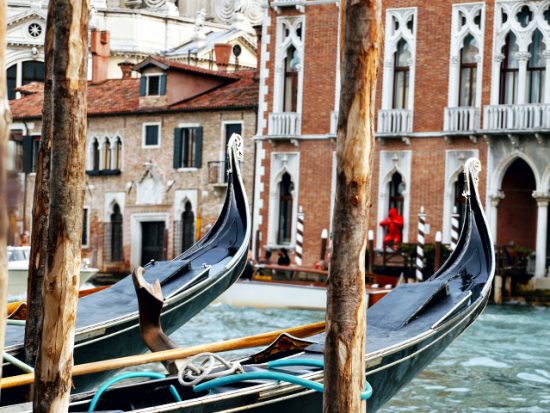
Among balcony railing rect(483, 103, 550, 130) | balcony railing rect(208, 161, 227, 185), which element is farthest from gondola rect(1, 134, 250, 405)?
balcony railing rect(208, 161, 227, 185)

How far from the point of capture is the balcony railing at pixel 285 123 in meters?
18.7

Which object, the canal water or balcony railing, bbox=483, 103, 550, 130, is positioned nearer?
the canal water

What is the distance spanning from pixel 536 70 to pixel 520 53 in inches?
12.3

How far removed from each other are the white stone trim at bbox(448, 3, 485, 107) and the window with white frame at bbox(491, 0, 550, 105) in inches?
8.0

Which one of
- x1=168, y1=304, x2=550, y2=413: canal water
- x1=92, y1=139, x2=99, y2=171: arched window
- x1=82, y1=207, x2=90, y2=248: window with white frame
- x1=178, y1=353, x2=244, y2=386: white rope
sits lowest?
x1=168, y1=304, x2=550, y2=413: canal water

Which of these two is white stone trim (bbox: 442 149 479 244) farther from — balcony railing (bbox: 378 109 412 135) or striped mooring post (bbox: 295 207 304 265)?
striped mooring post (bbox: 295 207 304 265)

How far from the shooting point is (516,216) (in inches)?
700

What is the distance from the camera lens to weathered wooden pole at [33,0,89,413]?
15.1 ft

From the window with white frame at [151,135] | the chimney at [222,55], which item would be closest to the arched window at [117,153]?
the window with white frame at [151,135]

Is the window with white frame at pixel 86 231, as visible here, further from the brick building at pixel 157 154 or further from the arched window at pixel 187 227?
the arched window at pixel 187 227

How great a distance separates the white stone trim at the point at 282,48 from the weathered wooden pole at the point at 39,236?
12.7 m

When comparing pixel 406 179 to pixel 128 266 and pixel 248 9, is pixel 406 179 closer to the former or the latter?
pixel 128 266

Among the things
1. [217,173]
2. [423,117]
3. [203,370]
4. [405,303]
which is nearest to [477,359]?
[405,303]

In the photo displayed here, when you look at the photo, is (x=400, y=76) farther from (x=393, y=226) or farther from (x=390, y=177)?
(x=393, y=226)
